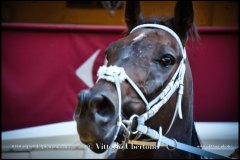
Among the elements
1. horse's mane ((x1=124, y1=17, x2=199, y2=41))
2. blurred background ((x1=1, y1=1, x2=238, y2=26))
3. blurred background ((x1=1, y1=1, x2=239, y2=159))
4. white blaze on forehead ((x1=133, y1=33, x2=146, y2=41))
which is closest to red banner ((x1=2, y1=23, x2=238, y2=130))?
blurred background ((x1=1, y1=1, x2=239, y2=159))

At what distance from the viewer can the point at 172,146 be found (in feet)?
6.24

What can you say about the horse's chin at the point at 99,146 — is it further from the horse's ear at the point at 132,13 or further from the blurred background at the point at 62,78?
the blurred background at the point at 62,78

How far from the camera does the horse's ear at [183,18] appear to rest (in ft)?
6.61

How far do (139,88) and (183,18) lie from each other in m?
0.59

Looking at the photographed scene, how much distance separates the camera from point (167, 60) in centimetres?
182

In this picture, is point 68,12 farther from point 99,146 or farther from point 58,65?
point 99,146

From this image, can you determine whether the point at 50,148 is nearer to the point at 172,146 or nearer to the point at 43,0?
the point at 172,146

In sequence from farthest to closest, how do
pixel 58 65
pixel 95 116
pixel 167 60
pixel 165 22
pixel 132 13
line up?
pixel 58 65, pixel 132 13, pixel 165 22, pixel 167 60, pixel 95 116

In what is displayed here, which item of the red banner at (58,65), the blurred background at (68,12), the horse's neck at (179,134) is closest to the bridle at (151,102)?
the horse's neck at (179,134)

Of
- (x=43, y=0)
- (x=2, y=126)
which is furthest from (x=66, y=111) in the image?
(x=43, y=0)

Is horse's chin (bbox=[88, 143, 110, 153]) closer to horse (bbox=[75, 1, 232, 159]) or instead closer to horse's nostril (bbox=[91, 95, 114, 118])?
horse (bbox=[75, 1, 232, 159])

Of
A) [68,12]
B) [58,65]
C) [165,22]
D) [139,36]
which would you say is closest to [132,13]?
[165,22]

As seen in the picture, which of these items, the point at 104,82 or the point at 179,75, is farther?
the point at 179,75

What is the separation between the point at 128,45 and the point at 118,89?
1.01 feet
